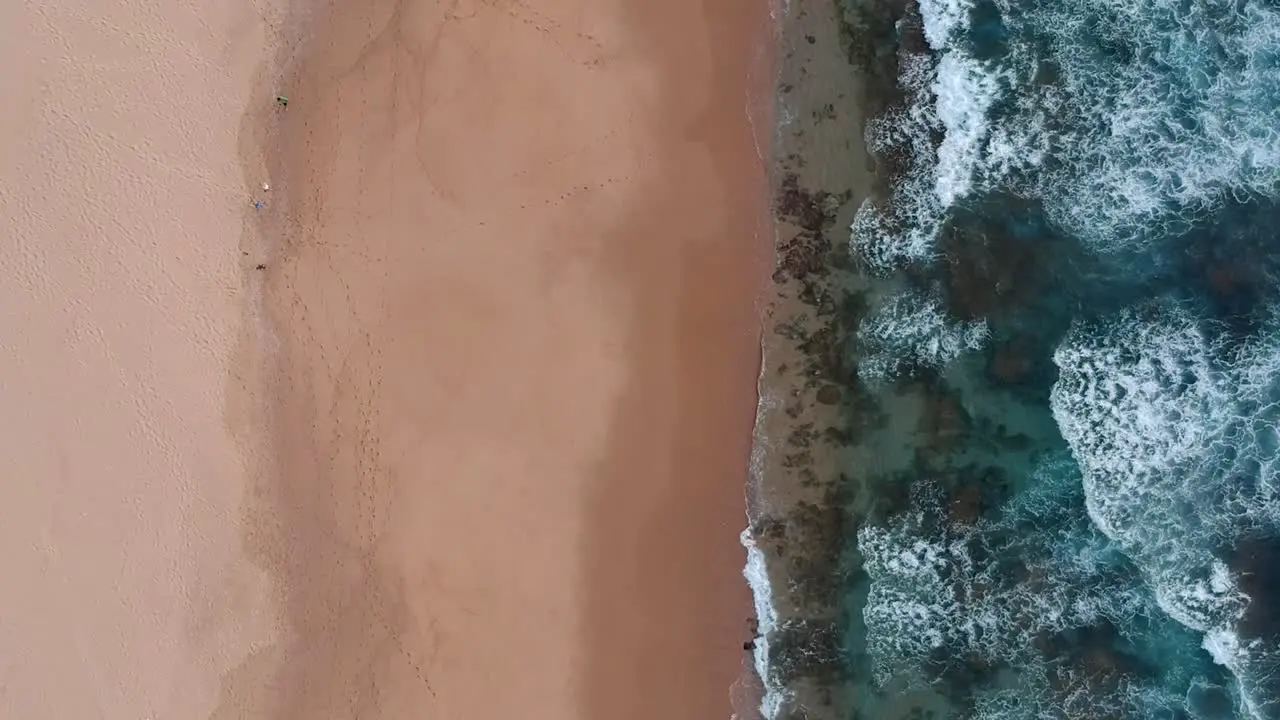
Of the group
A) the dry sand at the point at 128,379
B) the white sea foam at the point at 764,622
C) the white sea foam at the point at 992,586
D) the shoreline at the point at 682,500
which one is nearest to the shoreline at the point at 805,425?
the white sea foam at the point at 764,622

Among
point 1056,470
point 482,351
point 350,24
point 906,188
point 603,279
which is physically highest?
point 350,24

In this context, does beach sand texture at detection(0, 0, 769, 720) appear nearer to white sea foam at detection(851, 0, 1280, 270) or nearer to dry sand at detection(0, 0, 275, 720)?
dry sand at detection(0, 0, 275, 720)

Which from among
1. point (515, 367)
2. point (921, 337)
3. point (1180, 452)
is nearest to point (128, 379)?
point (515, 367)


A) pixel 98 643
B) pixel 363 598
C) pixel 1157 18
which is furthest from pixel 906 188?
pixel 98 643

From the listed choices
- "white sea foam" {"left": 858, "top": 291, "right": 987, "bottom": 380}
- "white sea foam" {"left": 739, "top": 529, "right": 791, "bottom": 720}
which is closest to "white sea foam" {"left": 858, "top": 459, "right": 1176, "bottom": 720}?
"white sea foam" {"left": 739, "top": 529, "right": 791, "bottom": 720}

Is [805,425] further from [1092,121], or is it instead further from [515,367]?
[1092,121]

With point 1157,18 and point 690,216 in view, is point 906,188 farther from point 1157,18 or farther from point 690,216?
point 1157,18

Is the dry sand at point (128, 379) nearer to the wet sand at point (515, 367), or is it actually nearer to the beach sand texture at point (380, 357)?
the beach sand texture at point (380, 357)
